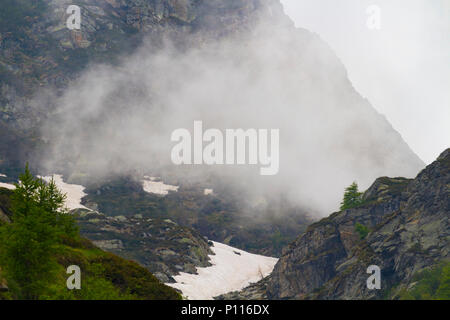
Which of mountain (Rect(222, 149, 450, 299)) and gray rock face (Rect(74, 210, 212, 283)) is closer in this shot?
mountain (Rect(222, 149, 450, 299))

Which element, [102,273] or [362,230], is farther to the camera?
[362,230]

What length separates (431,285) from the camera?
174 feet

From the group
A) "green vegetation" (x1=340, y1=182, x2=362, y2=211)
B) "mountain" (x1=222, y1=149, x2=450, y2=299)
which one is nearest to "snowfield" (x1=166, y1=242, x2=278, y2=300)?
"mountain" (x1=222, y1=149, x2=450, y2=299)

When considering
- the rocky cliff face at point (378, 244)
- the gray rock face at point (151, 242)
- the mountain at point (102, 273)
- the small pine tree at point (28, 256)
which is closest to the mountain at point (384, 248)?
the rocky cliff face at point (378, 244)

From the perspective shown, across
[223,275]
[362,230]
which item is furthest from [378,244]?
[223,275]

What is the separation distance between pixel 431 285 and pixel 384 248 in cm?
1571

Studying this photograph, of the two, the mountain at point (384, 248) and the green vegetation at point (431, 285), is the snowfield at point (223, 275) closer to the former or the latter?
the mountain at point (384, 248)

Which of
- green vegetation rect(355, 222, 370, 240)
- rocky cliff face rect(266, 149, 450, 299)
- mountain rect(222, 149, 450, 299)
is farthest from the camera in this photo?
green vegetation rect(355, 222, 370, 240)

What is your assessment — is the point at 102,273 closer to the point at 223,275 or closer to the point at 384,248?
the point at 384,248

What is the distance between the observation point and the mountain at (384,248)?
5962cm

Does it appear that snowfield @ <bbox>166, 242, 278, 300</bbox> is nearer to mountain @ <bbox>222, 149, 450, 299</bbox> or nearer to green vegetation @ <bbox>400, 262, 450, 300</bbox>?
mountain @ <bbox>222, 149, 450, 299</bbox>

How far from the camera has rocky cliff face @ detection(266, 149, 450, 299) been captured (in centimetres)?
6294
